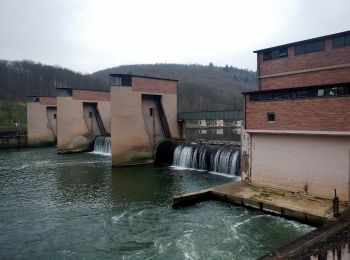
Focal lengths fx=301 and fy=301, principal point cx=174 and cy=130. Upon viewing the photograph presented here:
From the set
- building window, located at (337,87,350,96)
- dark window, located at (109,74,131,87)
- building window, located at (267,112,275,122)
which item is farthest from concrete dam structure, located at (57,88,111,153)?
building window, located at (337,87,350,96)

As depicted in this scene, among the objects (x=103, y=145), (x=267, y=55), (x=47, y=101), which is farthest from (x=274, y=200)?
(x=47, y=101)

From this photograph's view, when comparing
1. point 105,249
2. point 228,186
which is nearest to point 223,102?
point 228,186

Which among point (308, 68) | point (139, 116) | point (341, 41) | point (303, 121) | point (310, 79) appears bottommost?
point (303, 121)

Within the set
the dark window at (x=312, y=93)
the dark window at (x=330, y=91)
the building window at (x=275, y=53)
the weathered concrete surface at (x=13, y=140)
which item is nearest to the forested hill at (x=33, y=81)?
the weathered concrete surface at (x=13, y=140)

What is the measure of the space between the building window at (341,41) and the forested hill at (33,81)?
77.3 metres

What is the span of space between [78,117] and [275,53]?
26866 millimetres

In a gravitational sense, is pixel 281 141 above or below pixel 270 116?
below

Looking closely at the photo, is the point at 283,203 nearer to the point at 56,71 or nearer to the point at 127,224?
the point at 127,224

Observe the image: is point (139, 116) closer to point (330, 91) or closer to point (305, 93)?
point (305, 93)

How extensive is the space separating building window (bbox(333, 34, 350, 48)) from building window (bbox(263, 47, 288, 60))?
2742 millimetres

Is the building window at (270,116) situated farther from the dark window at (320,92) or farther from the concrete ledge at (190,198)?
the concrete ledge at (190,198)

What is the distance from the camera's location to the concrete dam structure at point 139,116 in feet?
86.3

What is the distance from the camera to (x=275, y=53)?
19.0 metres

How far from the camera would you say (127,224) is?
1278 centimetres
